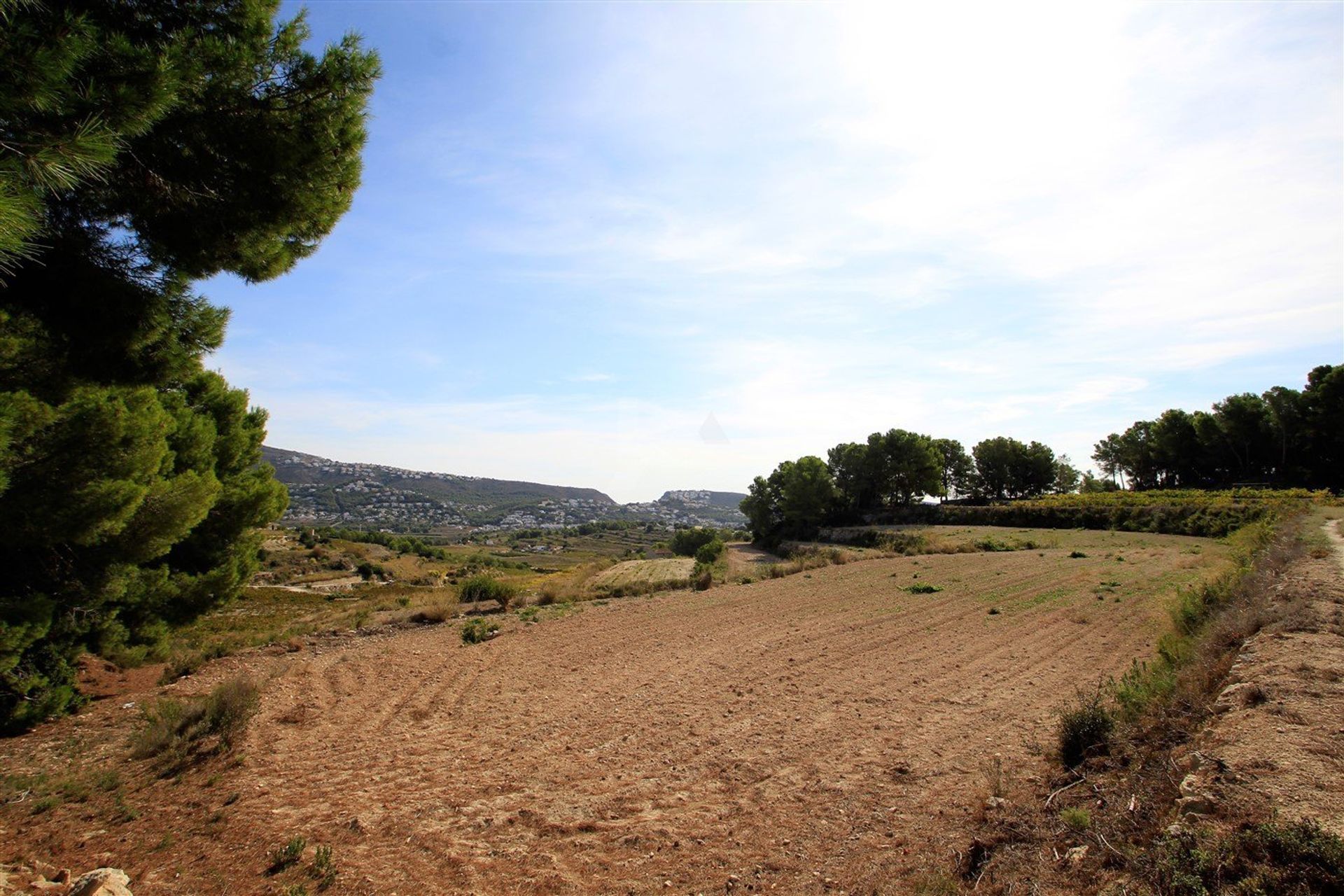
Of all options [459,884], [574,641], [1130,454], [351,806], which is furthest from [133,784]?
[1130,454]

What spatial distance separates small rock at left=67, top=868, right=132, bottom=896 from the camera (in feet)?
12.0

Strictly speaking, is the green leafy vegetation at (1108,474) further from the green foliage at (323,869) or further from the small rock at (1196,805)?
the green foliage at (323,869)

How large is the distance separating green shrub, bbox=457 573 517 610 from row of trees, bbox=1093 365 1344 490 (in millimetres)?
62613

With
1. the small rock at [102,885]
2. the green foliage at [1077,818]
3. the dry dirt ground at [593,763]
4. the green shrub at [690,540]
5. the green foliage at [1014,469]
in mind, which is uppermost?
the green foliage at [1014,469]

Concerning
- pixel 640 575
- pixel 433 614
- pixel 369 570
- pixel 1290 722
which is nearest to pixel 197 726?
pixel 433 614

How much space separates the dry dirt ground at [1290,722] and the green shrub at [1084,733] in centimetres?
102

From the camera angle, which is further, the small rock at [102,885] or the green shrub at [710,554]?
the green shrub at [710,554]

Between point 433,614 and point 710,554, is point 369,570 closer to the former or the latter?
point 710,554

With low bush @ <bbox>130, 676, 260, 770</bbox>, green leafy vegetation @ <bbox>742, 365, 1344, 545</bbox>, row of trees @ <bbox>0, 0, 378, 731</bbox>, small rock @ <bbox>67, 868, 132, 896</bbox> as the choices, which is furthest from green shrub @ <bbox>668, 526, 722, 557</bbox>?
small rock @ <bbox>67, 868, 132, 896</bbox>

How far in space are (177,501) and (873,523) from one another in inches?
2378

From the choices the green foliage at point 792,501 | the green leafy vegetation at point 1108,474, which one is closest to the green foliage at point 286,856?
the green leafy vegetation at point 1108,474

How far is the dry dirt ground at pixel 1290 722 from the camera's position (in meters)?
3.56

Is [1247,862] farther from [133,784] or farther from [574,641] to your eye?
[574,641]

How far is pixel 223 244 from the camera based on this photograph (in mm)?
6000
